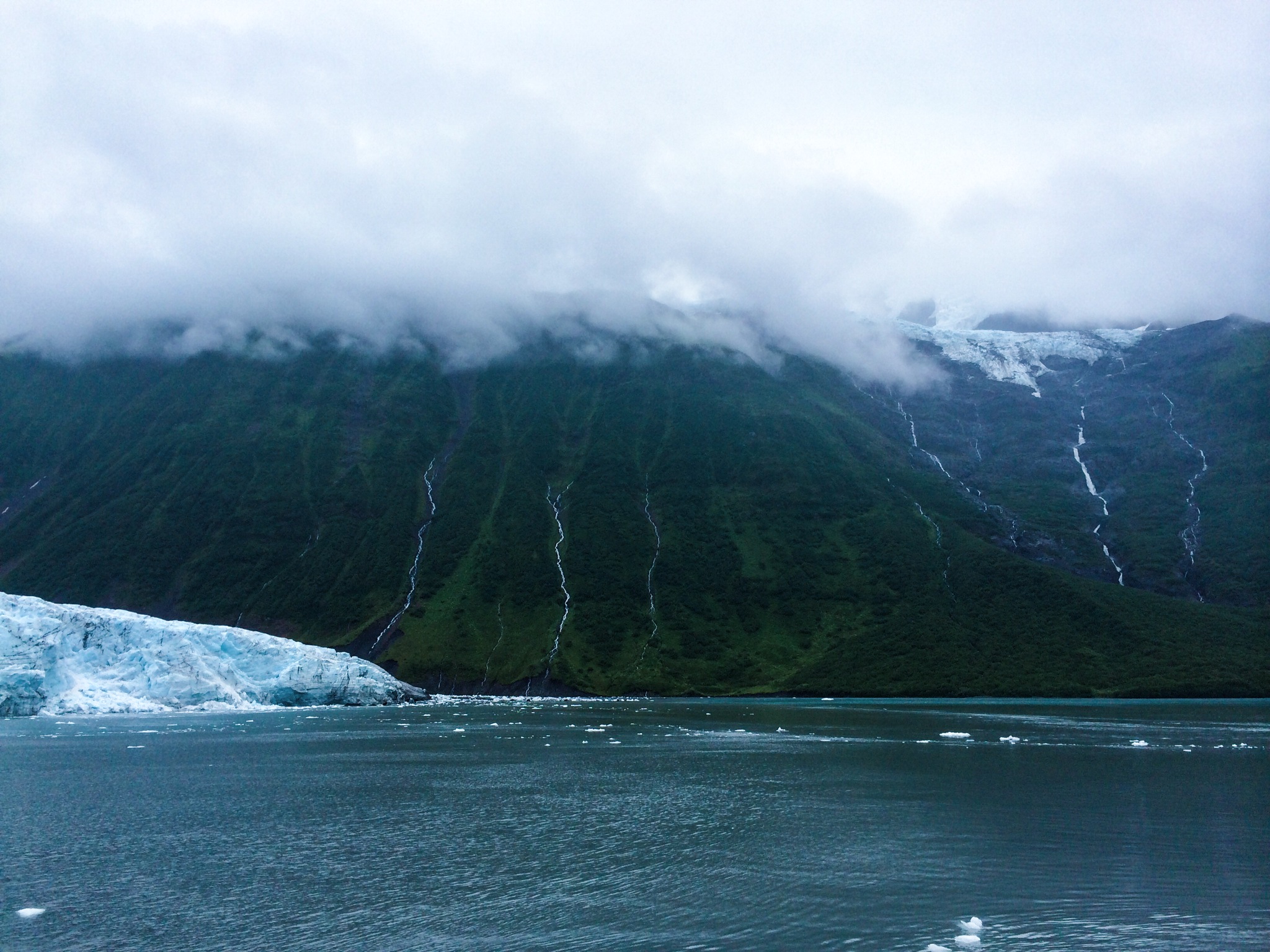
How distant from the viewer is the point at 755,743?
8019cm

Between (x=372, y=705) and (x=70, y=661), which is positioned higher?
(x=70, y=661)

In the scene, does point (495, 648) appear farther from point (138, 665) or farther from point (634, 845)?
point (634, 845)

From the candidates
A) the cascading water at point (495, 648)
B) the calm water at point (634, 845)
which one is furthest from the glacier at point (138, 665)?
the cascading water at point (495, 648)

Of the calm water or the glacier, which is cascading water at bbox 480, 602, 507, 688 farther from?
the calm water

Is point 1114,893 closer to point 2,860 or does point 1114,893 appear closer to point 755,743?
point 2,860

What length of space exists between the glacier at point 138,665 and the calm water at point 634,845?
107 feet

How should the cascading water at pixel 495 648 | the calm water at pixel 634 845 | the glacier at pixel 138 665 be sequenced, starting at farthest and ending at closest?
the cascading water at pixel 495 648 < the glacier at pixel 138 665 < the calm water at pixel 634 845

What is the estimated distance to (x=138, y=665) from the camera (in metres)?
116

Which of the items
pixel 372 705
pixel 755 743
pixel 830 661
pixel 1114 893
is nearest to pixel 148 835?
pixel 1114 893

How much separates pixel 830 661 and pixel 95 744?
12770 cm

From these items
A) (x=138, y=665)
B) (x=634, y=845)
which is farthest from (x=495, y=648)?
(x=634, y=845)

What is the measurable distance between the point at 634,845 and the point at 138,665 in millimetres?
99019

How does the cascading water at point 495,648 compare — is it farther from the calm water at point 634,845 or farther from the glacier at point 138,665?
the calm water at point 634,845

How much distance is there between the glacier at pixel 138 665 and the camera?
106188mm
